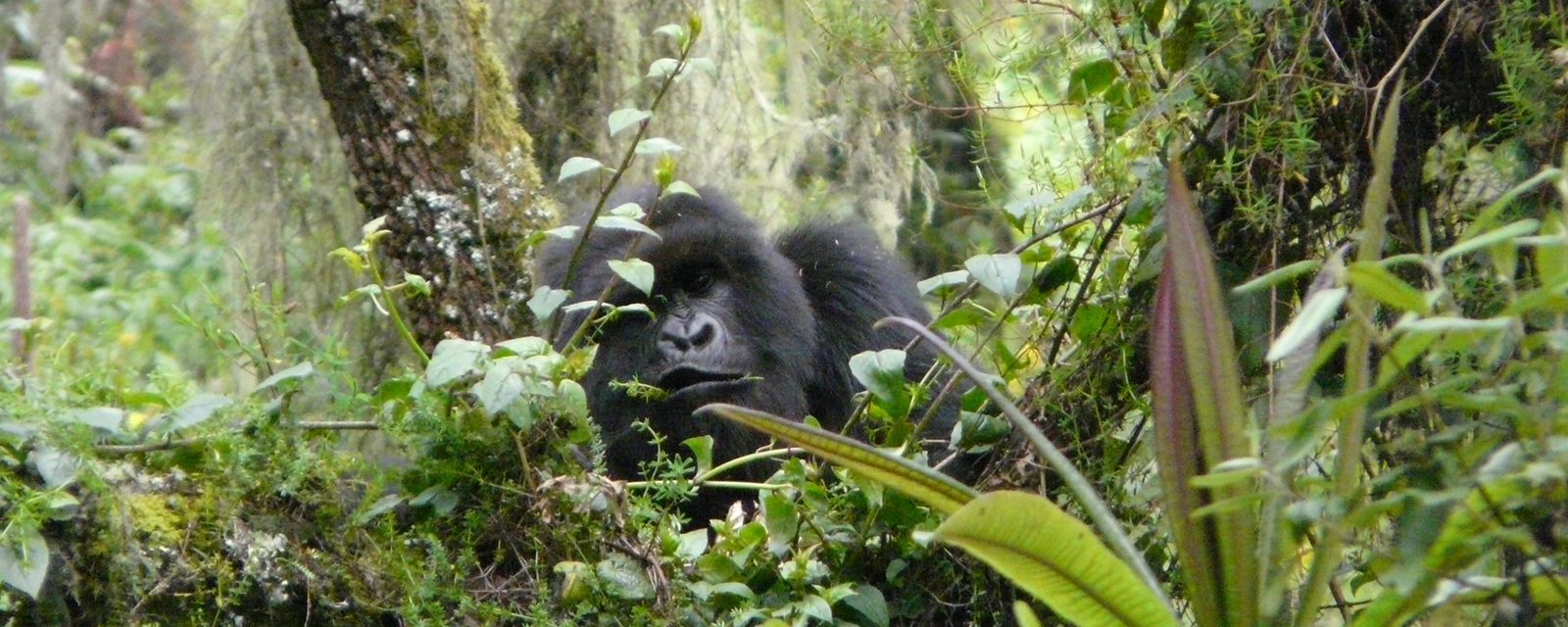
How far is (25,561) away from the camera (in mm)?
1790

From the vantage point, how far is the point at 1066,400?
2150mm

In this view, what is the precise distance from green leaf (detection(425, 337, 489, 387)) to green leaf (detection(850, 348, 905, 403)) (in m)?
0.55

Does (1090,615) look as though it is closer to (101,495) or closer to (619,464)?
(101,495)

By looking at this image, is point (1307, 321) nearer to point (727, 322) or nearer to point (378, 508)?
point (378, 508)

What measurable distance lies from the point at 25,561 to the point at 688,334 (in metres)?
1.50

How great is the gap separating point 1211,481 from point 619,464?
1.99 m

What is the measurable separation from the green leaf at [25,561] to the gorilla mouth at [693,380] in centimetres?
139

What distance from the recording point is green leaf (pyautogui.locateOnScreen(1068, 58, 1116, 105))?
6.91 ft

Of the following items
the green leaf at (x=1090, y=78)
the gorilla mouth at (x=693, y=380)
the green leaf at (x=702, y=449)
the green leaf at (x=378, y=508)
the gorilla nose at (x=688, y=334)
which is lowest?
the gorilla mouth at (x=693, y=380)

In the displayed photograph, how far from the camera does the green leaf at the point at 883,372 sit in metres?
2.11

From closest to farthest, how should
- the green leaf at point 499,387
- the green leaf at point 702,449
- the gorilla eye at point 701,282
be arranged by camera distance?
1. the green leaf at point 499,387
2. the green leaf at point 702,449
3. the gorilla eye at point 701,282

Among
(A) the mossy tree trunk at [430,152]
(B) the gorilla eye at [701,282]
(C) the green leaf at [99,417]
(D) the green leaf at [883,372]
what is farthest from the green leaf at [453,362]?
(B) the gorilla eye at [701,282]

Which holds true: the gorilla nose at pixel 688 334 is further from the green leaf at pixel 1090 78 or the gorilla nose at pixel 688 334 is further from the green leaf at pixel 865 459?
the green leaf at pixel 865 459

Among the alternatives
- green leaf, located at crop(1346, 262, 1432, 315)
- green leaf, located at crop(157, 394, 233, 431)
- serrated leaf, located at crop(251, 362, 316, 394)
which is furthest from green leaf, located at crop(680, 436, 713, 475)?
green leaf, located at crop(1346, 262, 1432, 315)
